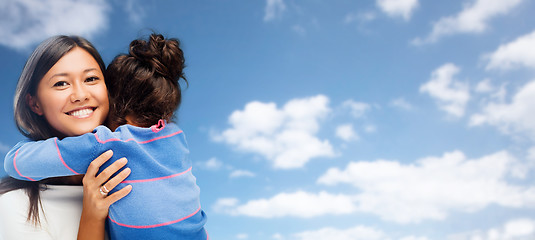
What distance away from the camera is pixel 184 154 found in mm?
2482

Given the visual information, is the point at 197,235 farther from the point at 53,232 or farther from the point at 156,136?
the point at 53,232

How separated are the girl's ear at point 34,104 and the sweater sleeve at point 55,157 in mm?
401

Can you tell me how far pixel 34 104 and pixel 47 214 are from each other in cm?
65

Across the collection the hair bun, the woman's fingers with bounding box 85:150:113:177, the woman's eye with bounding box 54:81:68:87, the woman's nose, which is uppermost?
the hair bun

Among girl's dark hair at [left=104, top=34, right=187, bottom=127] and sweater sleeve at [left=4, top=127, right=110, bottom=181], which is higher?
girl's dark hair at [left=104, top=34, right=187, bottom=127]

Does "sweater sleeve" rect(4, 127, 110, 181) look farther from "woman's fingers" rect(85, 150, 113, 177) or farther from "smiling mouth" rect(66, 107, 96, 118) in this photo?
"smiling mouth" rect(66, 107, 96, 118)

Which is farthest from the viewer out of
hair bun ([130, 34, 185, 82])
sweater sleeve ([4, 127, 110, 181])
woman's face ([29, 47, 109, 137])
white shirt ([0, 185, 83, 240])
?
hair bun ([130, 34, 185, 82])

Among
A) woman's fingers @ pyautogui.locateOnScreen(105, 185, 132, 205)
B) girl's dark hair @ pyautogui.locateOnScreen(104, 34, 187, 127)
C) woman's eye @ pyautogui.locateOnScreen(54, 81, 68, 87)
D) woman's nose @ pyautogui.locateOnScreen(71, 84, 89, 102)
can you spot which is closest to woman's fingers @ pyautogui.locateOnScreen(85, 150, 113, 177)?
woman's fingers @ pyautogui.locateOnScreen(105, 185, 132, 205)

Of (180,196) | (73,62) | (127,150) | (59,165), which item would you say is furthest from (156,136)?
(73,62)

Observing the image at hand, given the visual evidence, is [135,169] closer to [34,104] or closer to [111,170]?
[111,170]

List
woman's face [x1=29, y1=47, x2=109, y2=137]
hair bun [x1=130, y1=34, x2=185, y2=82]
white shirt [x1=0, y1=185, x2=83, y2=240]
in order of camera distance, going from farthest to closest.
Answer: hair bun [x1=130, y1=34, x2=185, y2=82]
woman's face [x1=29, y1=47, x2=109, y2=137]
white shirt [x1=0, y1=185, x2=83, y2=240]

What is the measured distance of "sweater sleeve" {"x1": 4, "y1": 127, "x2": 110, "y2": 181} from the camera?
6.88 feet

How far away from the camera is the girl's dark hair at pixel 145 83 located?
96.9 inches

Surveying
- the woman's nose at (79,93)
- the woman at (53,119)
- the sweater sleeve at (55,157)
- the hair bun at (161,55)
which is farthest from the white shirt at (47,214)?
the hair bun at (161,55)
